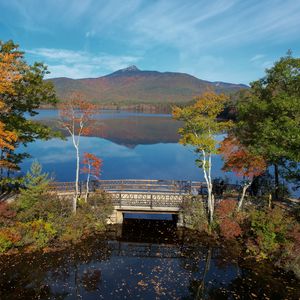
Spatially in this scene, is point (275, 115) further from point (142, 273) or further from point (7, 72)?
point (7, 72)

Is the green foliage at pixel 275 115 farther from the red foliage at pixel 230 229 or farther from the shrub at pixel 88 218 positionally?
the shrub at pixel 88 218

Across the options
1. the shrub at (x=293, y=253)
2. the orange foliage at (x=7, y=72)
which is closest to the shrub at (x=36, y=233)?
the orange foliage at (x=7, y=72)

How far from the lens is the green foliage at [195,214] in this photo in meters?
26.9

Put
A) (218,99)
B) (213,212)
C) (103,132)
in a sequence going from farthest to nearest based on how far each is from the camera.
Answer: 1. (103,132)
2. (213,212)
3. (218,99)

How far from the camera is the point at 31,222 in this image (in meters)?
23.3

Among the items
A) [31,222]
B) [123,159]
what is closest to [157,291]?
[31,222]

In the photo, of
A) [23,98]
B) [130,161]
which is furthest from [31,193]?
[130,161]

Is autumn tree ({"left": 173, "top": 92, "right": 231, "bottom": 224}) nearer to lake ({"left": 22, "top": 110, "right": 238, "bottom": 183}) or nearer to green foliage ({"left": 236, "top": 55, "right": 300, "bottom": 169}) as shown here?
green foliage ({"left": 236, "top": 55, "right": 300, "bottom": 169})

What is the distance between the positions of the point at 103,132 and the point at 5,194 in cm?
7974

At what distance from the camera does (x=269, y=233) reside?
73.3 feet

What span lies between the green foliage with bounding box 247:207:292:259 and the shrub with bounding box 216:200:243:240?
1.44 metres

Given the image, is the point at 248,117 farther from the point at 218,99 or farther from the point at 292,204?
the point at 292,204

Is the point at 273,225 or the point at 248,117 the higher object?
the point at 248,117

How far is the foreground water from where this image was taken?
17.5 meters
